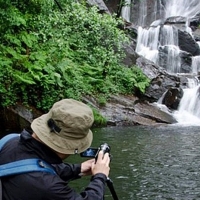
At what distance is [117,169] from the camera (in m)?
7.86

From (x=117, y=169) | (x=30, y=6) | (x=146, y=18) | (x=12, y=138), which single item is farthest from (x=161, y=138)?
(x=146, y=18)

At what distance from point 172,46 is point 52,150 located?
1019 inches

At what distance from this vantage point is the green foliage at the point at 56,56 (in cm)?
1162

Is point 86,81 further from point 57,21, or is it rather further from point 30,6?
point 30,6

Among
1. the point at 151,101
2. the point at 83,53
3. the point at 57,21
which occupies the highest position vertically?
the point at 57,21

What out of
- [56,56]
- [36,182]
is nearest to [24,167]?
[36,182]

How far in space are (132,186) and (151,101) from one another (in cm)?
1414

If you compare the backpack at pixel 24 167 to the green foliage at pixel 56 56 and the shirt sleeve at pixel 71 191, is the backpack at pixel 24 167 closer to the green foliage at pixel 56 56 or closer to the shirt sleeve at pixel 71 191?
the shirt sleeve at pixel 71 191

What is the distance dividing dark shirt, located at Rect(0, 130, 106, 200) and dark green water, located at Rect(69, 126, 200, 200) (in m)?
3.59

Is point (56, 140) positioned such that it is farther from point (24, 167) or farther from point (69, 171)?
point (69, 171)

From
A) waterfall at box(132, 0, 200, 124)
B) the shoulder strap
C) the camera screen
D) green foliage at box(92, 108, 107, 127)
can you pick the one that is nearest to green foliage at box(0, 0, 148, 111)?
green foliage at box(92, 108, 107, 127)

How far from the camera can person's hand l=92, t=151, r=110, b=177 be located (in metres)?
2.63

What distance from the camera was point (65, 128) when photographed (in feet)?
8.05

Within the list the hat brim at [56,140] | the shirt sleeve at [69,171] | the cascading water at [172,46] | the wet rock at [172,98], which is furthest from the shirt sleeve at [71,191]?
the wet rock at [172,98]
